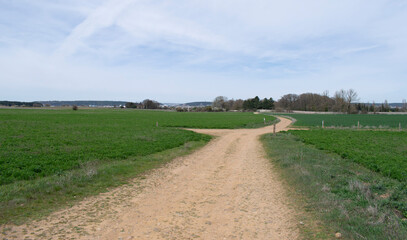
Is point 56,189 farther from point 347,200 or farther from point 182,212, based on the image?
point 347,200

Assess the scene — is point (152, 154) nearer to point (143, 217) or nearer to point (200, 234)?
point (143, 217)

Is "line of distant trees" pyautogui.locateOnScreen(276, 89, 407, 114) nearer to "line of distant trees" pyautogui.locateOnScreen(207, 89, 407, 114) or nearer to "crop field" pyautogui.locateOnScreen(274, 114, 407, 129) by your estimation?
"line of distant trees" pyautogui.locateOnScreen(207, 89, 407, 114)

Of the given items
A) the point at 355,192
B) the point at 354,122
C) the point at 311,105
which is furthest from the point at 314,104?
the point at 355,192

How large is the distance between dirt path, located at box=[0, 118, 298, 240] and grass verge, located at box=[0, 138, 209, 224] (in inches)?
21.9

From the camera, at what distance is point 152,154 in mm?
16156

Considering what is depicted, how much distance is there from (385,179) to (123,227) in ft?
32.4

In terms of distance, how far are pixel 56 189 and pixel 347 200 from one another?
8826 millimetres

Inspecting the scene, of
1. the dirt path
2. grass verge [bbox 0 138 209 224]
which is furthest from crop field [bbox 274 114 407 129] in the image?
grass verge [bbox 0 138 209 224]

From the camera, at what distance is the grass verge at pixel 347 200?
5.70 metres

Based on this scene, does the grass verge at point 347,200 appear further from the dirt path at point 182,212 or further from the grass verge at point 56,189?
the grass verge at point 56,189

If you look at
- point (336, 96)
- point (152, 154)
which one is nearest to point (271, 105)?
point (336, 96)

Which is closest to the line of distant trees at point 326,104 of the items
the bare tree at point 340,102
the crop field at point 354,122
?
the bare tree at point 340,102

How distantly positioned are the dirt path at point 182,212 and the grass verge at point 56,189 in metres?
0.56

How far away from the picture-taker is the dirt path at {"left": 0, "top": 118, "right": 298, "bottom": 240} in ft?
18.9
